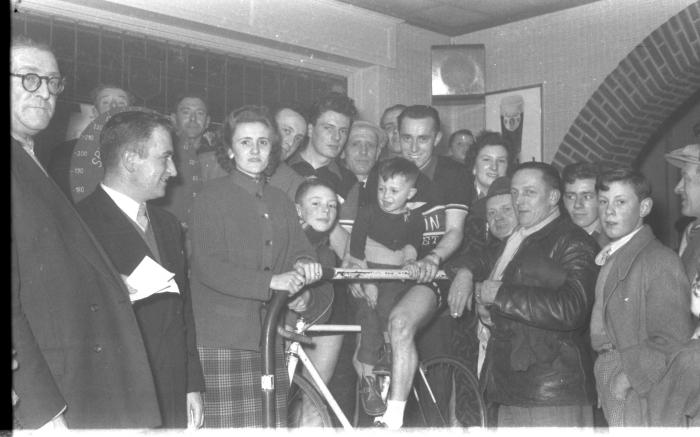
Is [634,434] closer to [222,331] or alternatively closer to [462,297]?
[462,297]

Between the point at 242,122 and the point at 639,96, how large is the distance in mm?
5007

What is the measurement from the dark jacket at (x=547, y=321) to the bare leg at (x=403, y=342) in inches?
15.4

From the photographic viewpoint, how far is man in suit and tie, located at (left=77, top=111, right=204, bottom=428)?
2.86 meters

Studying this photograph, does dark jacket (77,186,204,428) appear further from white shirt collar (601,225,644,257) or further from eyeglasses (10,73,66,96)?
white shirt collar (601,225,644,257)

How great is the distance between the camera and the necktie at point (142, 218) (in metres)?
3.02

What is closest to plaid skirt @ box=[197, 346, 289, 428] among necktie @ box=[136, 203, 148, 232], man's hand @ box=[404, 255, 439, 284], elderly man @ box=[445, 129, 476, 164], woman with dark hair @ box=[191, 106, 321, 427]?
woman with dark hair @ box=[191, 106, 321, 427]

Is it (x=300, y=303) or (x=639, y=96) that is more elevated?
(x=639, y=96)

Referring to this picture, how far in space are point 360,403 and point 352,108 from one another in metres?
1.68

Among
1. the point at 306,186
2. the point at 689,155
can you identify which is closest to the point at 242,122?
the point at 306,186

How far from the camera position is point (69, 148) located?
4293mm

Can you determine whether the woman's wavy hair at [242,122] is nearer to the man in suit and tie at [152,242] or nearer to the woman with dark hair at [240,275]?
the woman with dark hair at [240,275]

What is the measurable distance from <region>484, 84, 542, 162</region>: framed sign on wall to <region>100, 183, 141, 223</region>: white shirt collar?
5.74 m

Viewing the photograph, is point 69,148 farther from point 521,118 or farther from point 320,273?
point 521,118

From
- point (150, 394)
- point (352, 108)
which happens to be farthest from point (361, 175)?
point (150, 394)
